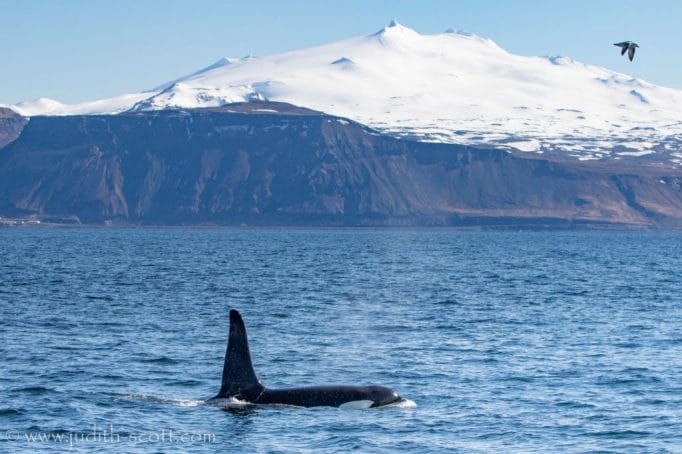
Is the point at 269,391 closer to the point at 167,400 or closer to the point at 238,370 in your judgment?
the point at 238,370

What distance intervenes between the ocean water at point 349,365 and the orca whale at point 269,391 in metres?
0.55

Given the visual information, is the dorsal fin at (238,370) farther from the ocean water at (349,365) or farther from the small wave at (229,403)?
the ocean water at (349,365)

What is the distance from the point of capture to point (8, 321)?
2400 inches

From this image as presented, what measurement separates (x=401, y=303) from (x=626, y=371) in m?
35.0

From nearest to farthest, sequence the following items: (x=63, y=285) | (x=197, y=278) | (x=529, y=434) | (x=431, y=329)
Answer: (x=529, y=434)
(x=431, y=329)
(x=63, y=285)
(x=197, y=278)

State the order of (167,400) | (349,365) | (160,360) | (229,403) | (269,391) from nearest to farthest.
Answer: (229,403), (269,391), (167,400), (349,365), (160,360)

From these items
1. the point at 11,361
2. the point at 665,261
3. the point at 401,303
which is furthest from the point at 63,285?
the point at 665,261

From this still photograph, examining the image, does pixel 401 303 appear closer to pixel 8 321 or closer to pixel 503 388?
pixel 8 321

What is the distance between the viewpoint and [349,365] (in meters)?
45.6

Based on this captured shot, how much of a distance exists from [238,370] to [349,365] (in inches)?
407

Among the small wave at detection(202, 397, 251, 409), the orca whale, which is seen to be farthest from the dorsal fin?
the small wave at detection(202, 397, 251, 409)

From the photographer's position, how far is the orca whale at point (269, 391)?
3566 centimetres

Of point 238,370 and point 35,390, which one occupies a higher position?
point 238,370

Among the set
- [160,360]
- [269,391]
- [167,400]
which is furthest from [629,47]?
[160,360]
